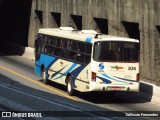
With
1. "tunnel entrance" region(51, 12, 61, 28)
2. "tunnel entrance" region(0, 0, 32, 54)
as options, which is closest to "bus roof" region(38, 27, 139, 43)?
"tunnel entrance" region(51, 12, 61, 28)

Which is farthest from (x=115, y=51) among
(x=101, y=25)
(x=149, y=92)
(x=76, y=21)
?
(x=76, y=21)

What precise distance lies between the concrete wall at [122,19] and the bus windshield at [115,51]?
2.93 meters

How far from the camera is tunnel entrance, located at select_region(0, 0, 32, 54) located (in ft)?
144

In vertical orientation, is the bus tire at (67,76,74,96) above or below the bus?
below

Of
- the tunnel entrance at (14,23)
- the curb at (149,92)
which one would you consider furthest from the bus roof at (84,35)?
the tunnel entrance at (14,23)

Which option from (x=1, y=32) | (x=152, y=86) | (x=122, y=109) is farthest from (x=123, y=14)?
(x=1, y=32)

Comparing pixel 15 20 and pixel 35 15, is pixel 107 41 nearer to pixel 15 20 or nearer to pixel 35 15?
pixel 35 15

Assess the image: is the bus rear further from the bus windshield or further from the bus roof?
the bus roof

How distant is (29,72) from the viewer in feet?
101

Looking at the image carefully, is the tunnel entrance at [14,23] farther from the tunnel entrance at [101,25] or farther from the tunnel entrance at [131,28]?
the tunnel entrance at [131,28]

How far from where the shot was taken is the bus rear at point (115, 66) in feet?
65.7

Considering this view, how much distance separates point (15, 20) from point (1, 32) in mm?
2913

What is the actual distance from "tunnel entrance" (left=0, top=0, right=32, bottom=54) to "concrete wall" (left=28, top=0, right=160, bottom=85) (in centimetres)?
524

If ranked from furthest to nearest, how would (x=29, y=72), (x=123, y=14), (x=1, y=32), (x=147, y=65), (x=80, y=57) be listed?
(x=1, y=32), (x=29, y=72), (x=123, y=14), (x=147, y=65), (x=80, y=57)
